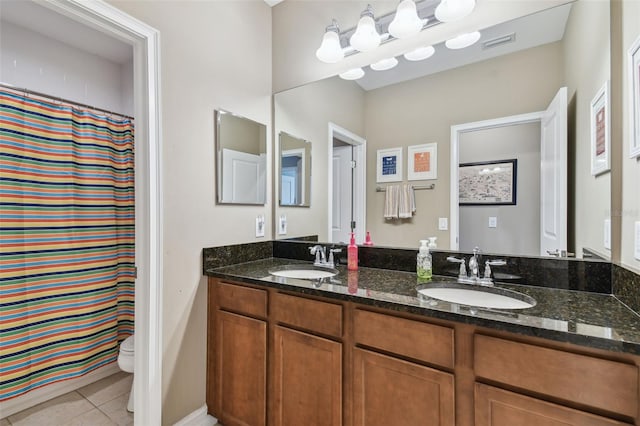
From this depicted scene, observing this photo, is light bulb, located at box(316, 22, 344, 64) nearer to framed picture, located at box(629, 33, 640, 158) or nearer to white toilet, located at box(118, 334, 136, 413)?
framed picture, located at box(629, 33, 640, 158)

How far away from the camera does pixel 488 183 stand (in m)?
1.48

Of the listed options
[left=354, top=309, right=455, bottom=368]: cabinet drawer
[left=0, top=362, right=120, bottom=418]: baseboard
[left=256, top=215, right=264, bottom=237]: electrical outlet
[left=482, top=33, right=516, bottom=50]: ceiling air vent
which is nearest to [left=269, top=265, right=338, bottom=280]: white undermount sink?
[left=256, top=215, right=264, bottom=237]: electrical outlet

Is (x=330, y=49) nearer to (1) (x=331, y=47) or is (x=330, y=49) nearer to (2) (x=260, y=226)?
(1) (x=331, y=47)

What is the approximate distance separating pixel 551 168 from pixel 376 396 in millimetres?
1222

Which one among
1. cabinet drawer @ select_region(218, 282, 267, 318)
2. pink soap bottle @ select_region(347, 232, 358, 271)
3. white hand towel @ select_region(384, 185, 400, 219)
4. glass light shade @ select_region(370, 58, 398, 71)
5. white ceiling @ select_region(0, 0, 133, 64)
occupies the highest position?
white ceiling @ select_region(0, 0, 133, 64)

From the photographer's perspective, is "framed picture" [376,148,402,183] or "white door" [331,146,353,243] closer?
"framed picture" [376,148,402,183]

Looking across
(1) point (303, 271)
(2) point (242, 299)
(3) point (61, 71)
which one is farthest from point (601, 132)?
(3) point (61, 71)

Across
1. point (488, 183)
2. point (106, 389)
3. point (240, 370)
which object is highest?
point (488, 183)

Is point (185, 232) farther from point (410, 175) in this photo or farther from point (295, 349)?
point (410, 175)

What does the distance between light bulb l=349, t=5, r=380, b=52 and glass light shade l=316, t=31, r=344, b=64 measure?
0.11 meters

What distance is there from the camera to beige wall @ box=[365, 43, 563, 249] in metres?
1.37

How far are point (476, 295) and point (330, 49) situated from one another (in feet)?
5.10

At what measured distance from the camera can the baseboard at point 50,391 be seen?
183 cm

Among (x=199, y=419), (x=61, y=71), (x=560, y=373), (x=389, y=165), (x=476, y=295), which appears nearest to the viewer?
(x=560, y=373)
